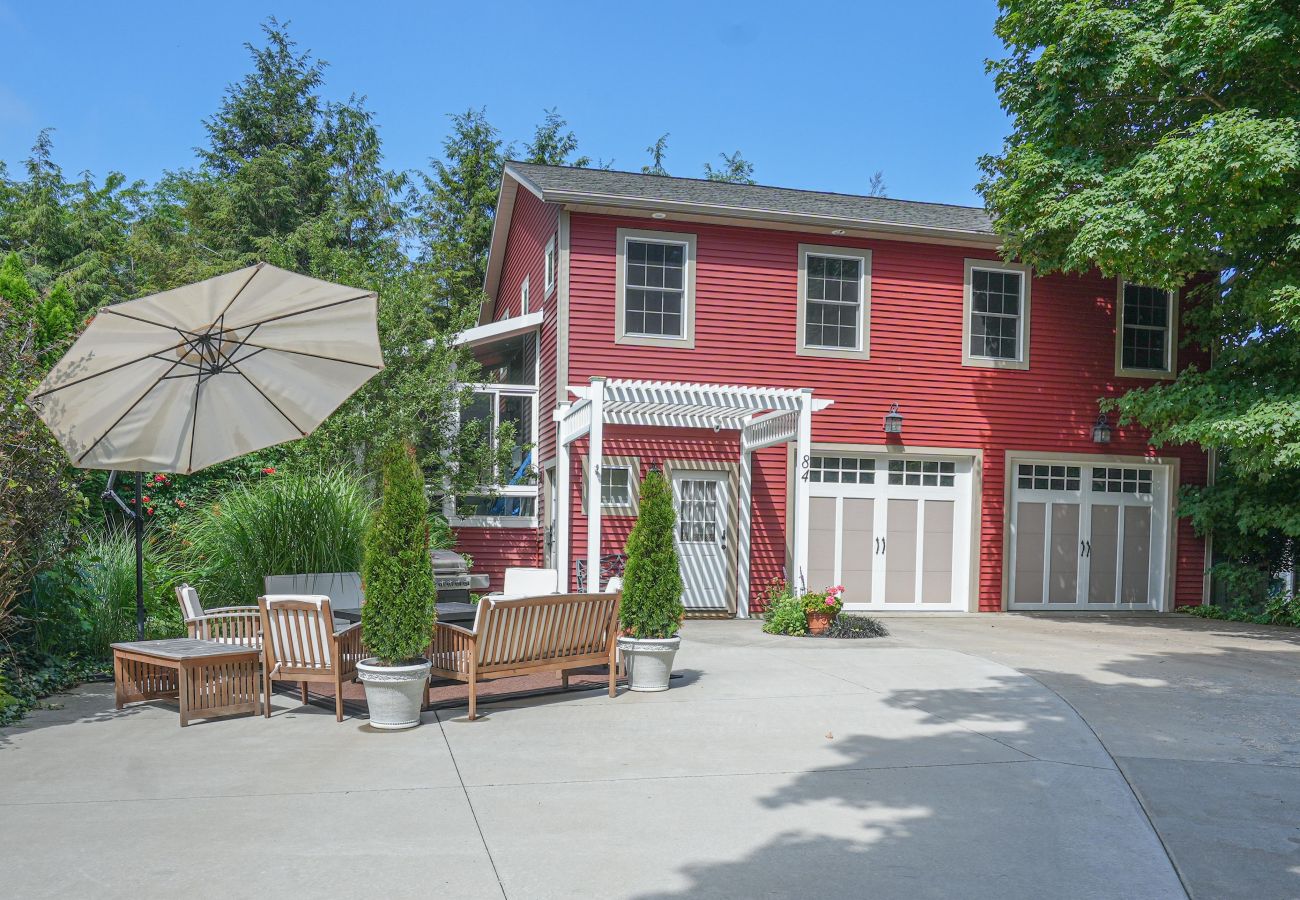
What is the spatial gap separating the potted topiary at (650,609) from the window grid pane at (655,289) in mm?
6465

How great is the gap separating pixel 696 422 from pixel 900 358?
10.7 feet

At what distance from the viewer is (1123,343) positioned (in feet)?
50.7

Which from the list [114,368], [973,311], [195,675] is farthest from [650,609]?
[973,311]

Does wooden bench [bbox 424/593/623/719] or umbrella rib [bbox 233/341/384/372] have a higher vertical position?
umbrella rib [bbox 233/341/384/372]

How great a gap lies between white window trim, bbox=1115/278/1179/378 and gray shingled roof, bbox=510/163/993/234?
2345mm

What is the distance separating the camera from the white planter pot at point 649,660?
7.52 meters

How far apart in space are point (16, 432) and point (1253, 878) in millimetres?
7204

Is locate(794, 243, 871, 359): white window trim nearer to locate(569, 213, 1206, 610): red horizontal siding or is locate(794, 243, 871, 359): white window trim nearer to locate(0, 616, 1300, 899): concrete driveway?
locate(569, 213, 1206, 610): red horizontal siding

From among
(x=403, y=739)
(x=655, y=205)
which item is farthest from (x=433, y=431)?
(x=403, y=739)

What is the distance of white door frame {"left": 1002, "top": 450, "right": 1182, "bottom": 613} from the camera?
14977mm

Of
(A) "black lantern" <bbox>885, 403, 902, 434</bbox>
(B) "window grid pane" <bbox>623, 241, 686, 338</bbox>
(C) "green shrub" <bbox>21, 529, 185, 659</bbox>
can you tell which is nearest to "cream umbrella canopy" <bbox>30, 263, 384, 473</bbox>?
(C) "green shrub" <bbox>21, 529, 185, 659</bbox>

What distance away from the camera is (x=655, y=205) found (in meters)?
13.3

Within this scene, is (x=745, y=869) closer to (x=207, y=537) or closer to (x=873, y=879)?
(x=873, y=879)

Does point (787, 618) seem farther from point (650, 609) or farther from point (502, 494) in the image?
point (502, 494)
